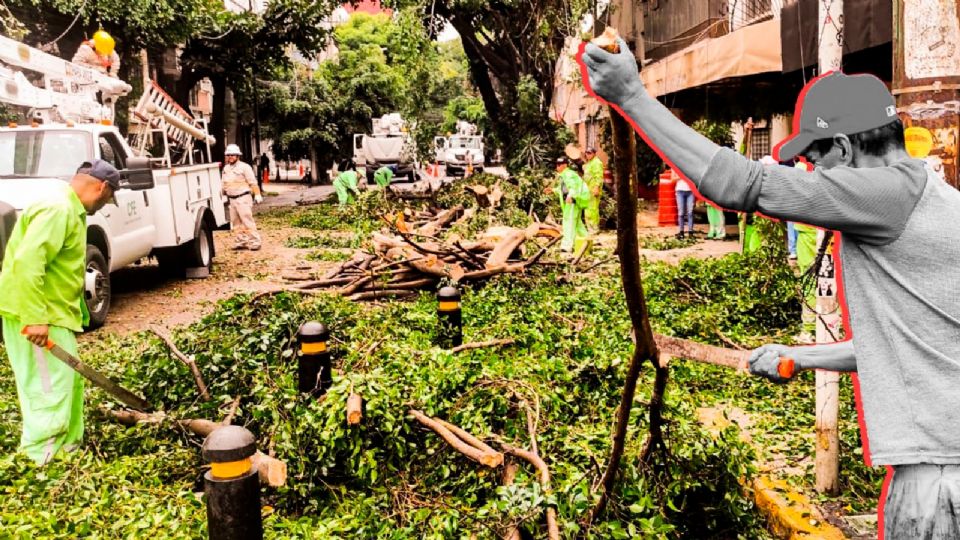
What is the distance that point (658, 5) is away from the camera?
2602 centimetres

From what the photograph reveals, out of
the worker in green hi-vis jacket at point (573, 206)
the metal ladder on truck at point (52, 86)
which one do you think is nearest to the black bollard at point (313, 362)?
the metal ladder on truck at point (52, 86)

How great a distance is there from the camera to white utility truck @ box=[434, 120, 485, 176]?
46906 millimetres

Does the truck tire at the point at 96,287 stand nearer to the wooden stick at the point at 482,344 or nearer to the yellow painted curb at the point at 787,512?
the wooden stick at the point at 482,344

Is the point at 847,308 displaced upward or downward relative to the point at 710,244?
upward

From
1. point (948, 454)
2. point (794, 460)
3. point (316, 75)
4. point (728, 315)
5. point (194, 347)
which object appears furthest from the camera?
point (316, 75)

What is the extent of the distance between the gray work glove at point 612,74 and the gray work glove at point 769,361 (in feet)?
3.47

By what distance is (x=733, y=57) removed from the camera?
11750 mm

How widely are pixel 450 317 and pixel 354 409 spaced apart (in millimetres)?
2669

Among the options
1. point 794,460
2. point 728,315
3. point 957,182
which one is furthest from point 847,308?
point 728,315

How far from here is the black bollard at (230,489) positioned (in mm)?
3283

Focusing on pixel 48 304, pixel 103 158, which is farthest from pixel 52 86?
pixel 48 304

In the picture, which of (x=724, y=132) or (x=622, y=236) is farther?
(x=724, y=132)

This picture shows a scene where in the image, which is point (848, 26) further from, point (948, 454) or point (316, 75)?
point (316, 75)

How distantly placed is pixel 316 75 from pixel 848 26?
4000 cm
